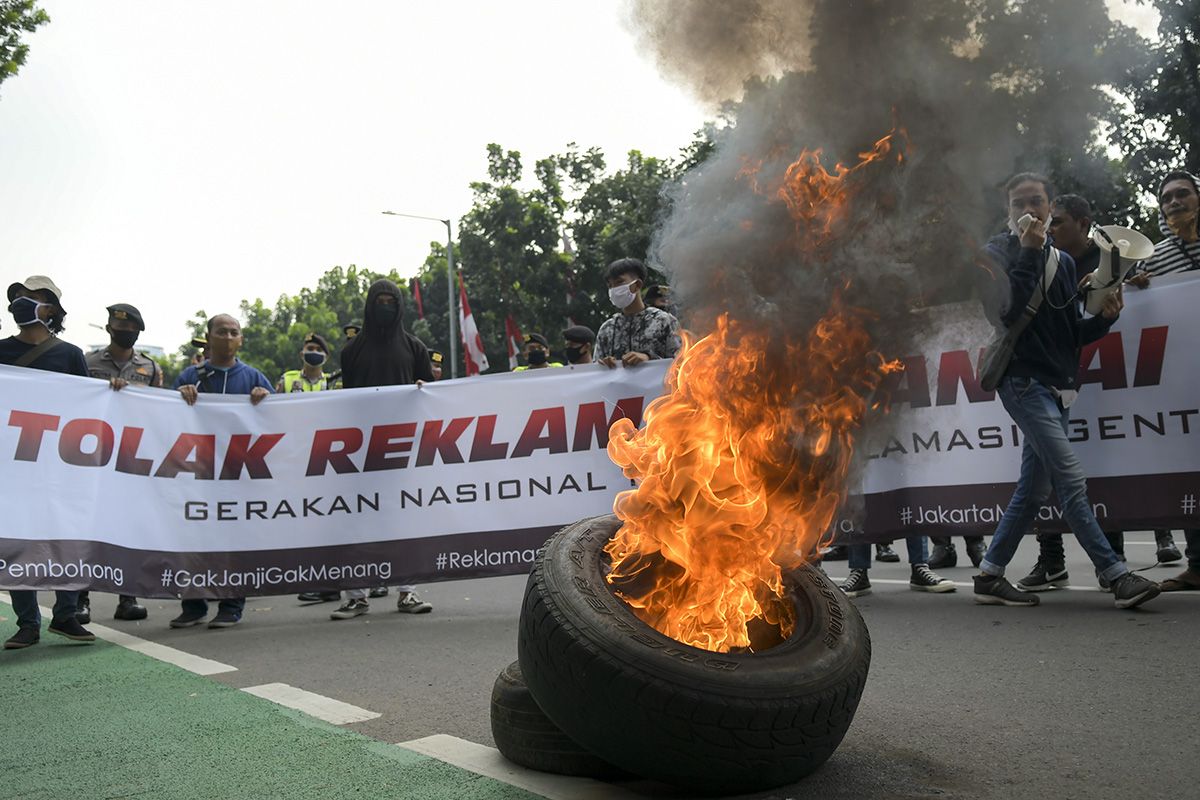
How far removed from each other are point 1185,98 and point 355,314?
83.3 m

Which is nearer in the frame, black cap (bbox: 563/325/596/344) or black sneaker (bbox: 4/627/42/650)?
black sneaker (bbox: 4/627/42/650)

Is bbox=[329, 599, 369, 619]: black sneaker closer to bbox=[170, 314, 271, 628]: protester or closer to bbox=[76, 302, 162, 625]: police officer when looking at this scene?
bbox=[170, 314, 271, 628]: protester

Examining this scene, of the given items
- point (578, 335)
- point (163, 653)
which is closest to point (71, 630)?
point (163, 653)

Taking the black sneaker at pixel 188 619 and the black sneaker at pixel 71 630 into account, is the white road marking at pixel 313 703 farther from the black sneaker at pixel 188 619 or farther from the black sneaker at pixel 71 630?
the black sneaker at pixel 188 619

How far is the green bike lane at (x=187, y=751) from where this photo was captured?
3182 millimetres

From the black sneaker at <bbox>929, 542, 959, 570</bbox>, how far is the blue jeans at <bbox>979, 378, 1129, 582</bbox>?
2.29m

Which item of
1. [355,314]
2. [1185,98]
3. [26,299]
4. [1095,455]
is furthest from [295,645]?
[355,314]

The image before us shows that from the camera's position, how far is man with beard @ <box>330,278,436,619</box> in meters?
8.13

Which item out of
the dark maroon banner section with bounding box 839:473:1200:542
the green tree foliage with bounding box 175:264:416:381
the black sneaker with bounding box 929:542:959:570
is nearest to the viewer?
the dark maroon banner section with bounding box 839:473:1200:542

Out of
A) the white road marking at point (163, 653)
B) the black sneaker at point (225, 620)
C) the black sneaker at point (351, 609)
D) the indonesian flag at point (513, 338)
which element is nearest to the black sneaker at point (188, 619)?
the black sneaker at point (225, 620)

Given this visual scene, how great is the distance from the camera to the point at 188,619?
7.41 m

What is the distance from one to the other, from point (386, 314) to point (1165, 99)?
5919 mm

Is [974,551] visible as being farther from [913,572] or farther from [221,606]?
[221,606]

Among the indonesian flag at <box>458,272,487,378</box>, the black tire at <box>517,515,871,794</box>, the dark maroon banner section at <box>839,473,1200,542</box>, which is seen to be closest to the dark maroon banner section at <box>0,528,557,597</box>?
the dark maroon banner section at <box>839,473,1200,542</box>
